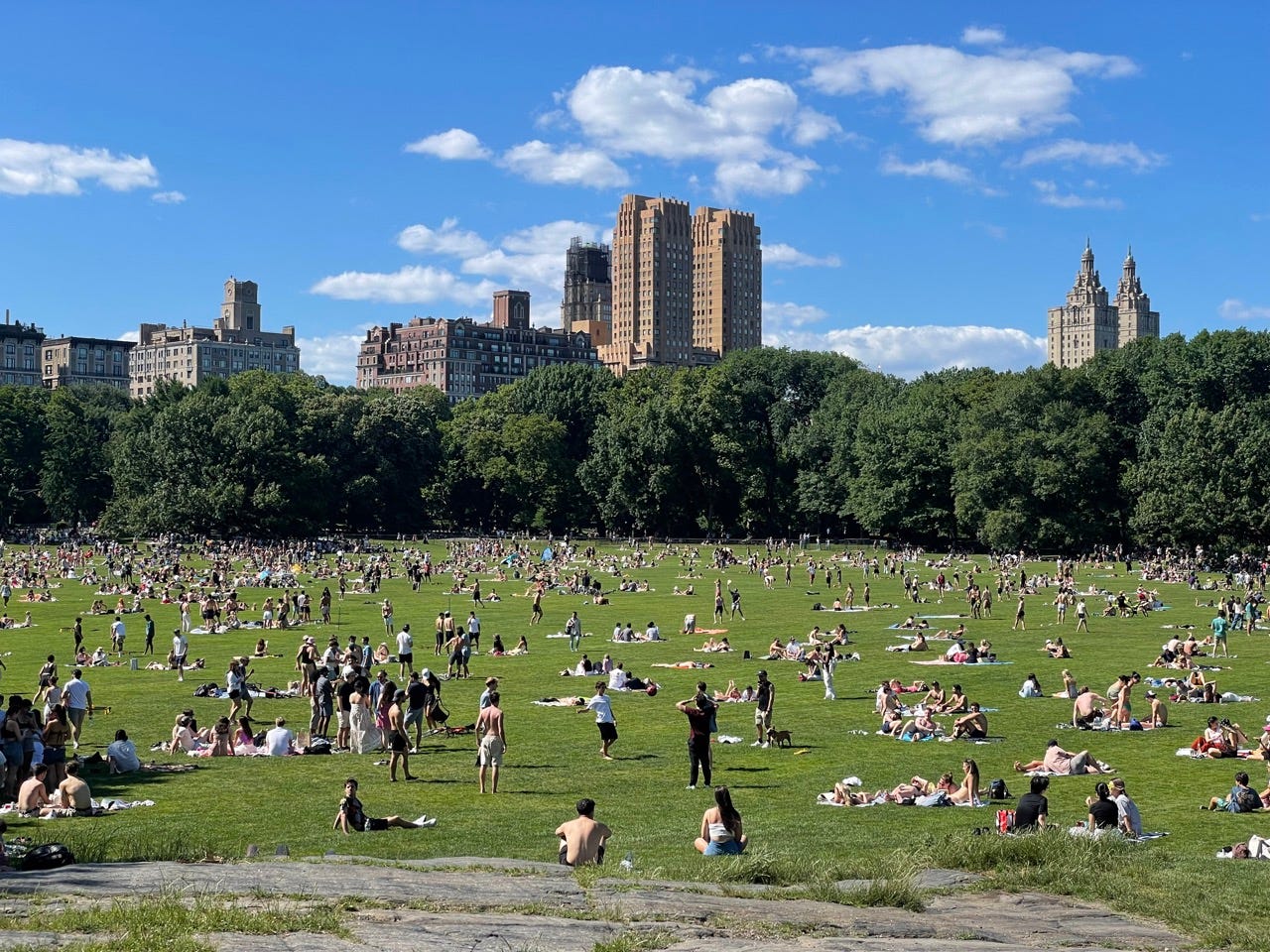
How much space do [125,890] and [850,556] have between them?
75.4 m

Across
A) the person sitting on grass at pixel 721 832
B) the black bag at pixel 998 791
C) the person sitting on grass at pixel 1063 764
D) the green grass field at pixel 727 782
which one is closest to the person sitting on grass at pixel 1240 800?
the green grass field at pixel 727 782

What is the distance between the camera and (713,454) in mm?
108562

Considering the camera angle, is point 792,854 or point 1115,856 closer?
point 1115,856

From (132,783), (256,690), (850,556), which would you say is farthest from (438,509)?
(132,783)

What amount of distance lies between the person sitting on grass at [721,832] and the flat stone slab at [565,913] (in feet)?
6.56

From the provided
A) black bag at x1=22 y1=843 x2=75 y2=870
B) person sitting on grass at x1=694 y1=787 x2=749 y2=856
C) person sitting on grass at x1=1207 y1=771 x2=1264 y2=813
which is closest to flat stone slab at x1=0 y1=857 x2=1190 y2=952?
black bag at x1=22 y1=843 x2=75 y2=870

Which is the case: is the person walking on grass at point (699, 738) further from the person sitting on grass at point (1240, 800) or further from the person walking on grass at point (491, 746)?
the person sitting on grass at point (1240, 800)

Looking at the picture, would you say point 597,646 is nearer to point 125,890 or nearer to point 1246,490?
point 125,890

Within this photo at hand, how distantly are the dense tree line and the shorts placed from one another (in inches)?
2680

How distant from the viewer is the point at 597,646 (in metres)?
40.2

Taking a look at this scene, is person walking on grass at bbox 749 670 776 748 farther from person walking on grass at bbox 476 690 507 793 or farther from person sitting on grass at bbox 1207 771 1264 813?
person sitting on grass at bbox 1207 771 1264 813

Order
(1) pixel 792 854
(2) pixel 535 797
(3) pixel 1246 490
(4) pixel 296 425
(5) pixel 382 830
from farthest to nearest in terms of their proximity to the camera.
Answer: (4) pixel 296 425, (3) pixel 1246 490, (2) pixel 535 797, (5) pixel 382 830, (1) pixel 792 854

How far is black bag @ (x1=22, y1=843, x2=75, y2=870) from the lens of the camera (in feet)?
46.4

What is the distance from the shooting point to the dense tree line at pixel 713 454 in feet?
283
